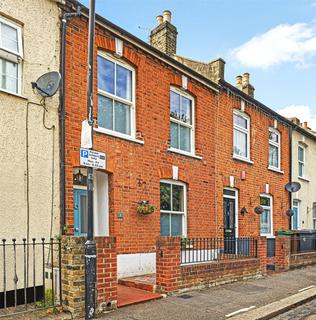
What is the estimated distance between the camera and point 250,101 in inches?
585

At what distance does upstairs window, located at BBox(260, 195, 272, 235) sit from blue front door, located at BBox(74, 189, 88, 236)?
28.1 ft

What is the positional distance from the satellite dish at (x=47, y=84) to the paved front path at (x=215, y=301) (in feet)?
13.8

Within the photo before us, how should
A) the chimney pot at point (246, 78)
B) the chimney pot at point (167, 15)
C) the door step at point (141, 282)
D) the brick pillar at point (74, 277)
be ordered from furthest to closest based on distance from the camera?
the chimney pot at point (246, 78), the chimney pot at point (167, 15), the door step at point (141, 282), the brick pillar at point (74, 277)

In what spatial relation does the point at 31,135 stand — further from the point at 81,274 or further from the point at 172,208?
the point at 172,208

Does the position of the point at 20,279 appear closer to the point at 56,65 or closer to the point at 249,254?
the point at 56,65

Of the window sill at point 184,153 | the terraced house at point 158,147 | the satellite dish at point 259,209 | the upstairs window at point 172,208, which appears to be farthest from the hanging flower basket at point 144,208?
the satellite dish at point 259,209

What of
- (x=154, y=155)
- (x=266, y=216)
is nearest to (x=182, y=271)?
(x=154, y=155)

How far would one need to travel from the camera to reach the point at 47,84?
7.60 metres

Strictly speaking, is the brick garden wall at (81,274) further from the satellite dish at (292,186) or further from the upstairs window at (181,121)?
the satellite dish at (292,186)

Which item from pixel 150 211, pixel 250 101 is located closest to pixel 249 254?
pixel 150 211

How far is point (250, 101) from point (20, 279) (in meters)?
10.7

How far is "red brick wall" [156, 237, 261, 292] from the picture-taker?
7957 mm

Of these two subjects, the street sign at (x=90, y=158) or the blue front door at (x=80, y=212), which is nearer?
the street sign at (x=90, y=158)

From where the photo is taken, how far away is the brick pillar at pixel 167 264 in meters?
7.94
